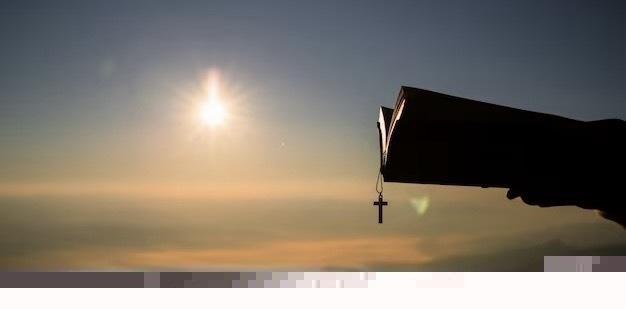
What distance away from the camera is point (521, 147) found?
3471 millimetres

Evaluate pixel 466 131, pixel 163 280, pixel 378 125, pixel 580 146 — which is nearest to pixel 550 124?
pixel 580 146

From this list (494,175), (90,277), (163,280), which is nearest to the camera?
(494,175)

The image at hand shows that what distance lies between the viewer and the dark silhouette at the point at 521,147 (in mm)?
3266

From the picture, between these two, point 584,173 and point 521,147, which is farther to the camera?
point 521,147

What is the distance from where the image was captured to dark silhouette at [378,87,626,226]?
129 inches

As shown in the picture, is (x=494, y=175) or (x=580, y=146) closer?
(x=580, y=146)

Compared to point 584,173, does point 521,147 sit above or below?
above

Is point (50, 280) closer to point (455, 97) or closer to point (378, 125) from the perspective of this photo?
point (378, 125)

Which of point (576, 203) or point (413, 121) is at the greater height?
point (413, 121)

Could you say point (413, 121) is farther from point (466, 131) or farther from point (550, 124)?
point (550, 124)

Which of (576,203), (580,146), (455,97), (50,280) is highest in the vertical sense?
(455,97)

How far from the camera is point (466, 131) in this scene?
3.53 m

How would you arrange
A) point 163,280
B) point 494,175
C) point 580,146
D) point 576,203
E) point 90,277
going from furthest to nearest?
point 90,277 → point 163,280 → point 494,175 → point 576,203 → point 580,146

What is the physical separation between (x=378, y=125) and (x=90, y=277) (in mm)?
3104
